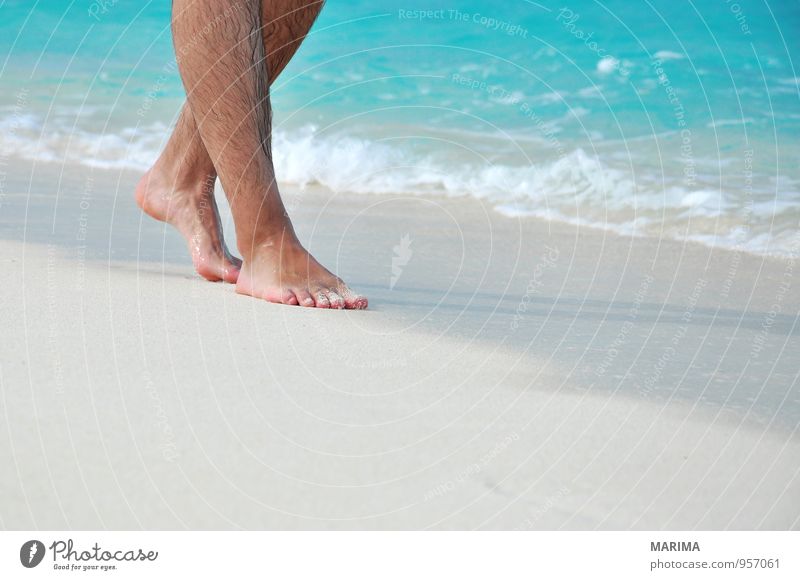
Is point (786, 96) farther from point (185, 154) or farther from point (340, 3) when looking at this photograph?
point (185, 154)

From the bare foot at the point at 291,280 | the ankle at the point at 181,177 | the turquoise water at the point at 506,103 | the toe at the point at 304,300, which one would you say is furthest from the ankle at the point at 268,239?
the turquoise water at the point at 506,103

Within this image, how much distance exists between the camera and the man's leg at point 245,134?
202cm

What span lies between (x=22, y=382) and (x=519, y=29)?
22.6 ft

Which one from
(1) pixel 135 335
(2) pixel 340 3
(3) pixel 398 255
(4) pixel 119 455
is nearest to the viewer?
(4) pixel 119 455

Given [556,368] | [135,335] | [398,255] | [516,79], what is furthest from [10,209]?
[516,79]

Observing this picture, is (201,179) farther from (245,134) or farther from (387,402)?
(387,402)

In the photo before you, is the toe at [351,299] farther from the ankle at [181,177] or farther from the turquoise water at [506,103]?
the turquoise water at [506,103]

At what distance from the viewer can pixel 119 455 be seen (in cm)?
117

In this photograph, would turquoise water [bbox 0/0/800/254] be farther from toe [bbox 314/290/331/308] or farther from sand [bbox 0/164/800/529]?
toe [bbox 314/290/331/308]

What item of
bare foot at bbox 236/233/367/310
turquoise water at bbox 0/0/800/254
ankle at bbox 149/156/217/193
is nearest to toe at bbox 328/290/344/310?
bare foot at bbox 236/233/367/310

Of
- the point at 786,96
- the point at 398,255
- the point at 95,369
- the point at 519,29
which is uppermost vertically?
the point at 519,29

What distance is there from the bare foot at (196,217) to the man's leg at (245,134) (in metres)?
0.20

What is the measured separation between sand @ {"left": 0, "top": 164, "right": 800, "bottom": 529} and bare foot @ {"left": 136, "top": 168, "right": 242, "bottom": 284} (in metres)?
0.07

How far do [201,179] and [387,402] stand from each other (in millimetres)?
1247
